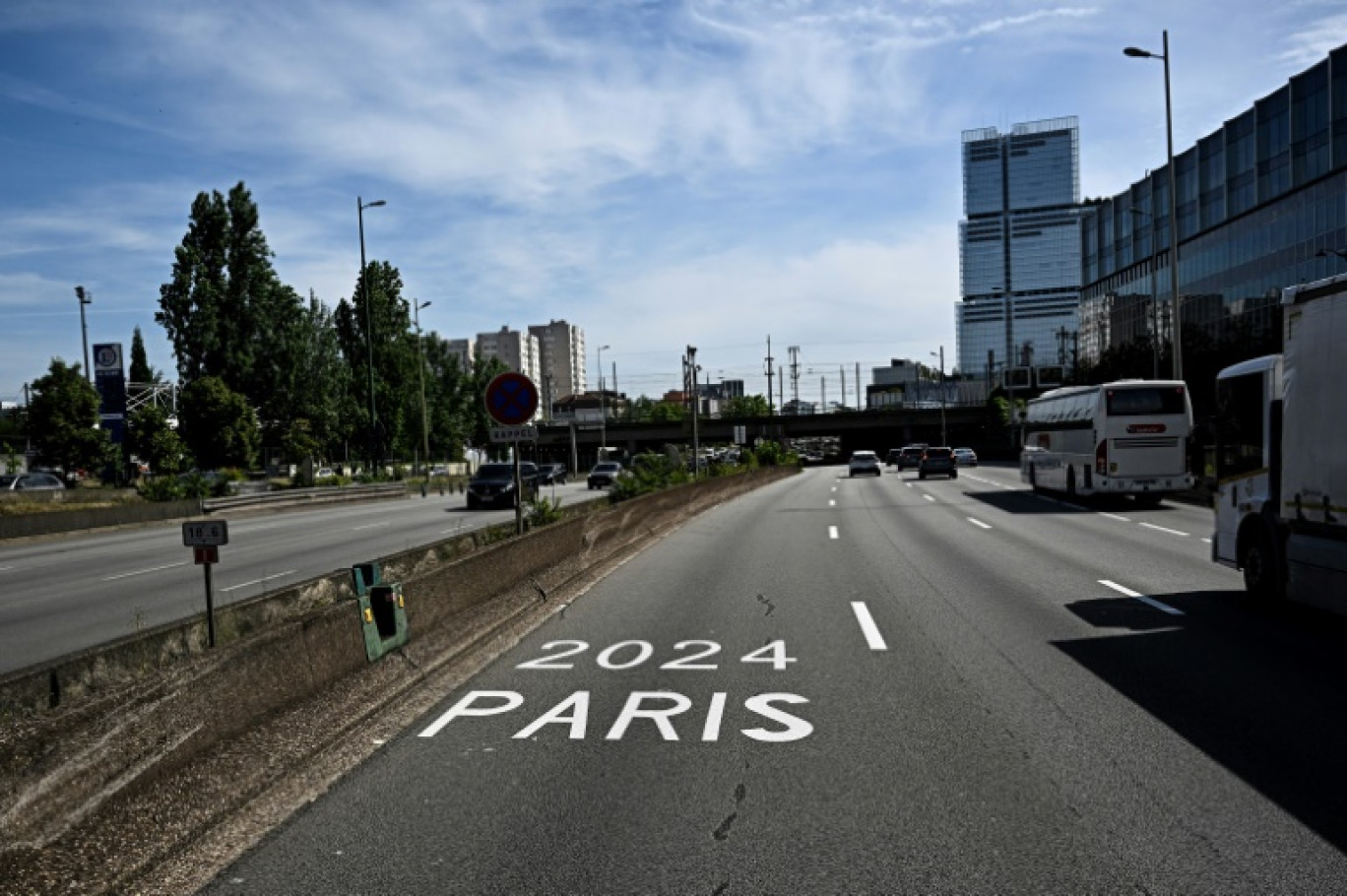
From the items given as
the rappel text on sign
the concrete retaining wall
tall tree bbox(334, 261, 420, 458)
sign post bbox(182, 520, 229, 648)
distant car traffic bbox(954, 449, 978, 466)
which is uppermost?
tall tree bbox(334, 261, 420, 458)

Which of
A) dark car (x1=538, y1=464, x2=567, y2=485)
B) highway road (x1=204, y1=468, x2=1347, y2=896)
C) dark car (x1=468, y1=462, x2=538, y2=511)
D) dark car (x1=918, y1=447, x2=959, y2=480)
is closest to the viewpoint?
highway road (x1=204, y1=468, x2=1347, y2=896)

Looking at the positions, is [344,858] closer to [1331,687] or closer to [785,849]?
[785,849]

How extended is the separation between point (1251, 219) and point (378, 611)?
75617mm

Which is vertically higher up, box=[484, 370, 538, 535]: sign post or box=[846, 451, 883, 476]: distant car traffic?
box=[484, 370, 538, 535]: sign post

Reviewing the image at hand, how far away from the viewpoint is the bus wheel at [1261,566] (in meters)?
10.8

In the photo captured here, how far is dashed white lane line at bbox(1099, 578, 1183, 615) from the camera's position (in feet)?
36.4

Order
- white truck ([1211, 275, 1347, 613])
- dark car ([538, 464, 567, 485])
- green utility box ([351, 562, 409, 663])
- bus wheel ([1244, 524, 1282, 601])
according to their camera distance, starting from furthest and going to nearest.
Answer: dark car ([538, 464, 567, 485]), bus wheel ([1244, 524, 1282, 601]), white truck ([1211, 275, 1347, 613]), green utility box ([351, 562, 409, 663])

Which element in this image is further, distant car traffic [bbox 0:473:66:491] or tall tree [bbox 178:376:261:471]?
tall tree [bbox 178:376:261:471]

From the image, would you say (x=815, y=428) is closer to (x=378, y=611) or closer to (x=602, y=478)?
(x=602, y=478)

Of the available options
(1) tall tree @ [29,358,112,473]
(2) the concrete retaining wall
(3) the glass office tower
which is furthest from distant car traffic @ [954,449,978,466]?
(2) the concrete retaining wall

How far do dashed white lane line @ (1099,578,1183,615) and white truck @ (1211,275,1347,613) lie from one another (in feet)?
3.08

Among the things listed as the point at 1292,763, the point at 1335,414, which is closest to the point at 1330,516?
the point at 1335,414

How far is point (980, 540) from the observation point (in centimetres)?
1997

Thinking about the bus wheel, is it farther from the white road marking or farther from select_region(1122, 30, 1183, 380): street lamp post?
select_region(1122, 30, 1183, 380): street lamp post
